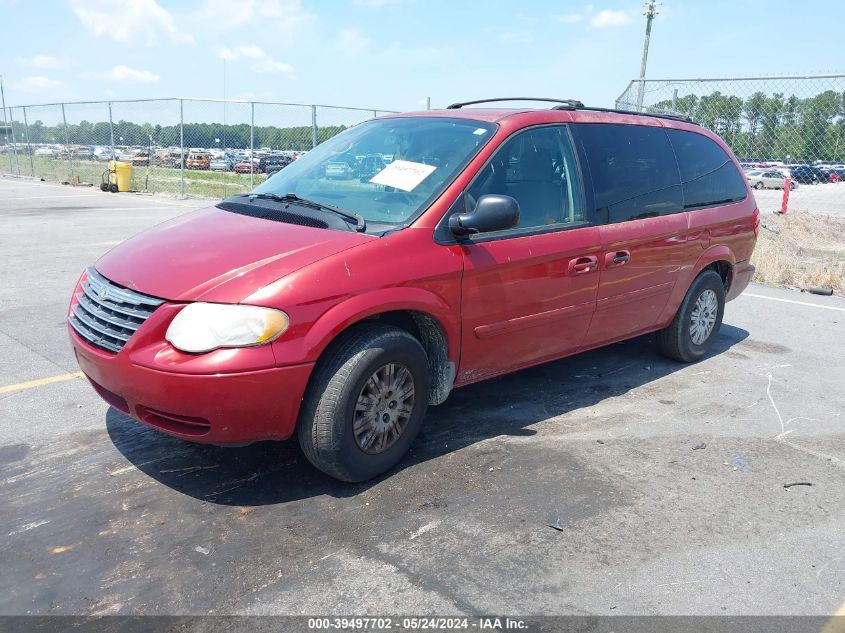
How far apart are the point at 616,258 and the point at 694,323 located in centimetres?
153

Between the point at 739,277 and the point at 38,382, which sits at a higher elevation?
the point at 739,277

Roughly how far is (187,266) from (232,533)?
1.23 m

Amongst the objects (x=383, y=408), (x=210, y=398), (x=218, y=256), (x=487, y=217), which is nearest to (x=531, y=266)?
(x=487, y=217)

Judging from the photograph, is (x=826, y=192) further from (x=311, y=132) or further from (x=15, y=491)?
(x=15, y=491)

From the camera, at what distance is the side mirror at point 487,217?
145 inches

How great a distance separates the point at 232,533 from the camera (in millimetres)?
3127

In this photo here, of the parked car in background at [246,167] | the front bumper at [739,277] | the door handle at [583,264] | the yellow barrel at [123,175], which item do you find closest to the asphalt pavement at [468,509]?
the door handle at [583,264]

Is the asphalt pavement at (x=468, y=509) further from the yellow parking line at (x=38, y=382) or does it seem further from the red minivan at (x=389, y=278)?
the red minivan at (x=389, y=278)

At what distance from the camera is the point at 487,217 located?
12.1ft

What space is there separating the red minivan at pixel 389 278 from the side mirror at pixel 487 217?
11 mm

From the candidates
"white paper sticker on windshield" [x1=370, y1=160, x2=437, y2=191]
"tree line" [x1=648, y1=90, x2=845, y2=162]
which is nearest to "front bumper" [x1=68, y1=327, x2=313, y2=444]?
"white paper sticker on windshield" [x1=370, y1=160, x2=437, y2=191]

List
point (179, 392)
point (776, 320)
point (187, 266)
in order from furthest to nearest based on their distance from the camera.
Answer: point (776, 320) → point (187, 266) → point (179, 392)

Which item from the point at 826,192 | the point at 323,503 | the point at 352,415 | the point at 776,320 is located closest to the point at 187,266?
the point at 352,415

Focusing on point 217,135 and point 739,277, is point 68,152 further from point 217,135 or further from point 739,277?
point 739,277
